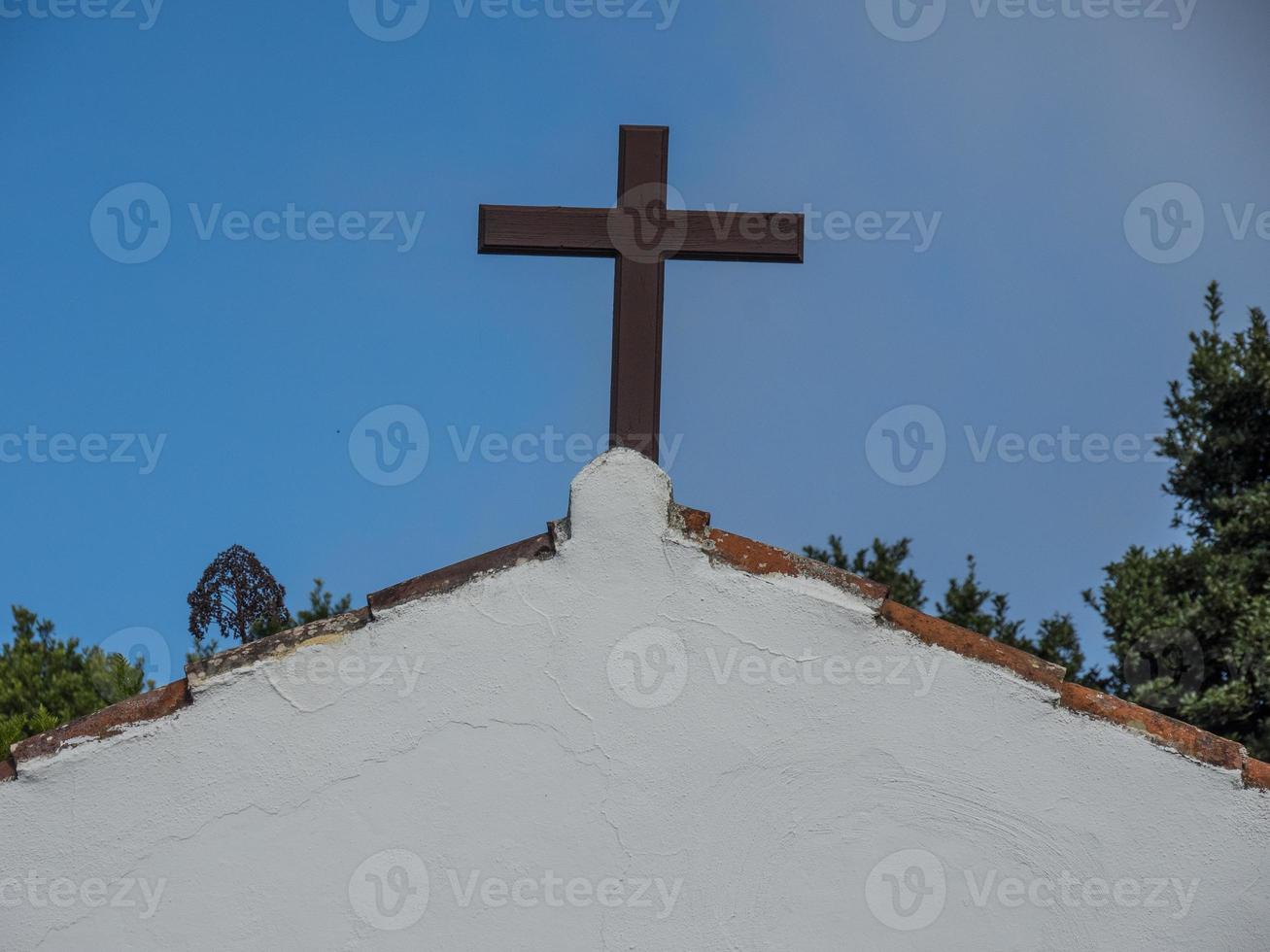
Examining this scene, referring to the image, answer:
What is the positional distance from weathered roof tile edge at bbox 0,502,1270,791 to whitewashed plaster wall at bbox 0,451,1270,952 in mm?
38

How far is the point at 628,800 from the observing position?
3947 mm

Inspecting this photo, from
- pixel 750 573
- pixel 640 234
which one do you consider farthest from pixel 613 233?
pixel 750 573

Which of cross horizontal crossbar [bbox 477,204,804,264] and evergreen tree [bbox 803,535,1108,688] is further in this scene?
evergreen tree [bbox 803,535,1108,688]

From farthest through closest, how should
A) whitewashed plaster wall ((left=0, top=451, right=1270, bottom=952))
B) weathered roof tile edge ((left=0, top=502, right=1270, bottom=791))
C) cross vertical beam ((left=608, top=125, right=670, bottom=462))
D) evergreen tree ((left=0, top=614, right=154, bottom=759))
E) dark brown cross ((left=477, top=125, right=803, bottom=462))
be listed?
evergreen tree ((left=0, top=614, right=154, bottom=759)) → dark brown cross ((left=477, top=125, right=803, bottom=462)) → cross vertical beam ((left=608, top=125, right=670, bottom=462)) → weathered roof tile edge ((left=0, top=502, right=1270, bottom=791)) → whitewashed plaster wall ((left=0, top=451, right=1270, bottom=952))

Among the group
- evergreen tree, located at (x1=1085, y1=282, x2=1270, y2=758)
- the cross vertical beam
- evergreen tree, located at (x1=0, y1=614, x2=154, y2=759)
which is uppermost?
the cross vertical beam

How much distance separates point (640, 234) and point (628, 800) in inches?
85.0

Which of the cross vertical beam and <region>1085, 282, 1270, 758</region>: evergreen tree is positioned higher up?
the cross vertical beam

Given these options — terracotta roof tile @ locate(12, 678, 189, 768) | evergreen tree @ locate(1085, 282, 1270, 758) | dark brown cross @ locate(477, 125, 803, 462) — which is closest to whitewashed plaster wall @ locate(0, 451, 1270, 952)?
terracotta roof tile @ locate(12, 678, 189, 768)

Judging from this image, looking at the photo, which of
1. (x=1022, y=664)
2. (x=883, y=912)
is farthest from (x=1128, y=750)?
(x=883, y=912)

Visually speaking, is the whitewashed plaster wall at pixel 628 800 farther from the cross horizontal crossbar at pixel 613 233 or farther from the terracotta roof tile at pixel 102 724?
the cross horizontal crossbar at pixel 613 233

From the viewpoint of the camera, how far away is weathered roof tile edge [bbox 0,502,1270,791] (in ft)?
13.2

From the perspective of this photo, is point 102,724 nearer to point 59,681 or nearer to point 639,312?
point 639,312

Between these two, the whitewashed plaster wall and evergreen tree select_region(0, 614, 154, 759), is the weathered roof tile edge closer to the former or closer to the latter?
the whitewashed plaster wall

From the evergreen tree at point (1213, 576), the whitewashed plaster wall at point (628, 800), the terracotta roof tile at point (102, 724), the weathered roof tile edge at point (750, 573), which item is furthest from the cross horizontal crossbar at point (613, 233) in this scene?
the evergreen tree at point (1213, 576)
